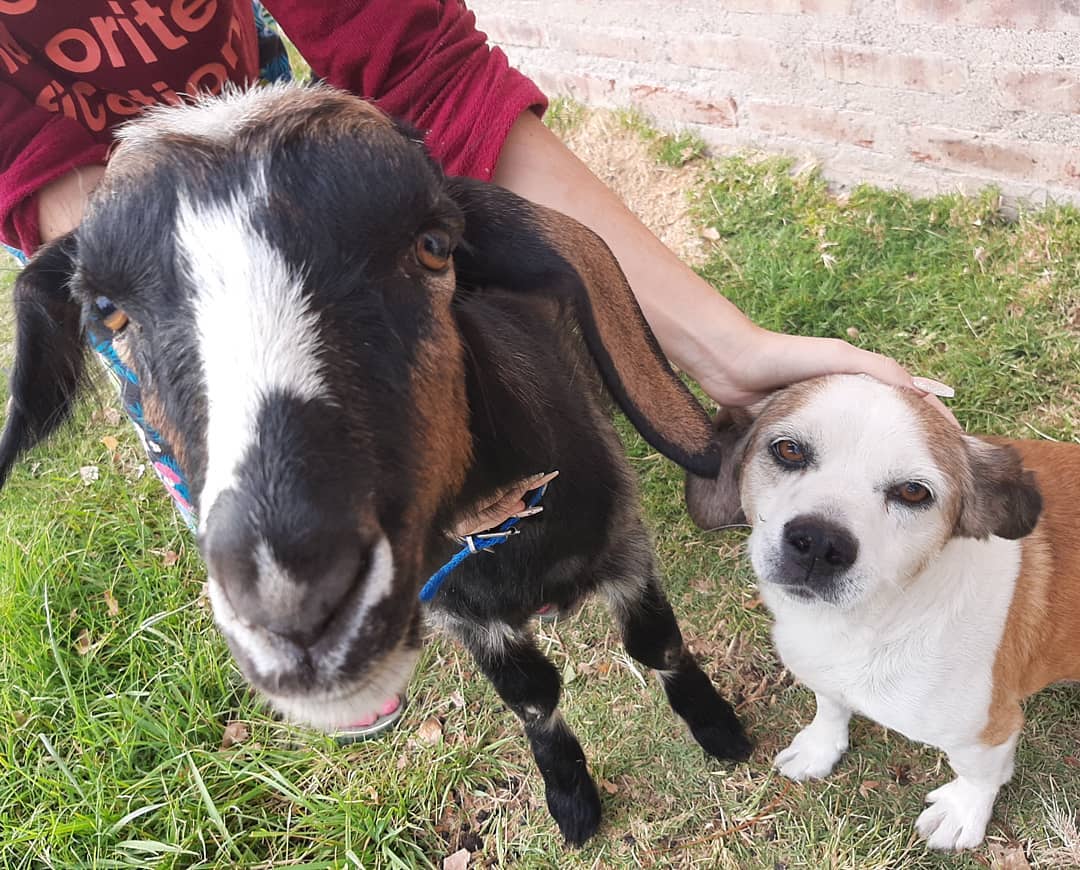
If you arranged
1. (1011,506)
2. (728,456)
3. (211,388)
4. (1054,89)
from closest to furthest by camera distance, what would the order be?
1. (211,388)
2. (1011,506)
3. (728,456)
4. (1054,89)

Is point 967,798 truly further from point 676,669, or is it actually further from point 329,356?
point 329,356

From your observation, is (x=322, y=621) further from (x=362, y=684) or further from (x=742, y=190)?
(x=742, y=190)

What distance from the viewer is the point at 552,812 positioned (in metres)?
2.84

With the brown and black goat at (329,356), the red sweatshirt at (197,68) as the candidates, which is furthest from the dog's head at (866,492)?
the red sweatshirt at (197,68)

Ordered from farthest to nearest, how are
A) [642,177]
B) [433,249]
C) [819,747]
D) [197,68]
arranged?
[642,177] < [819,747] < [197,68] < [433,249]

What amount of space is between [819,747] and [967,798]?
0.44m

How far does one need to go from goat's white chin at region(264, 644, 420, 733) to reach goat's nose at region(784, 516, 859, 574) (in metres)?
1.02

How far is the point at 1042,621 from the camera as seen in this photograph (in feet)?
7.53

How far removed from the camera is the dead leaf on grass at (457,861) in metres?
2.91

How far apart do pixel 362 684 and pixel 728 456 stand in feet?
4.85

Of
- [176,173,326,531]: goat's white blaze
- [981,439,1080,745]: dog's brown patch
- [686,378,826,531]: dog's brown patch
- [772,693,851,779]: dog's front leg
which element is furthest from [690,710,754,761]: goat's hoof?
[176,173,326,531]: goat's white blaze

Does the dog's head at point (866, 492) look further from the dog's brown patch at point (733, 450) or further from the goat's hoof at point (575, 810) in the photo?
the goat's hoof at point (575, 810)

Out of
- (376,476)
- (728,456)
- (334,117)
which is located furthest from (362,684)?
(728,456)

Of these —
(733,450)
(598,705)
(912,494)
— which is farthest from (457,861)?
(912,494)
